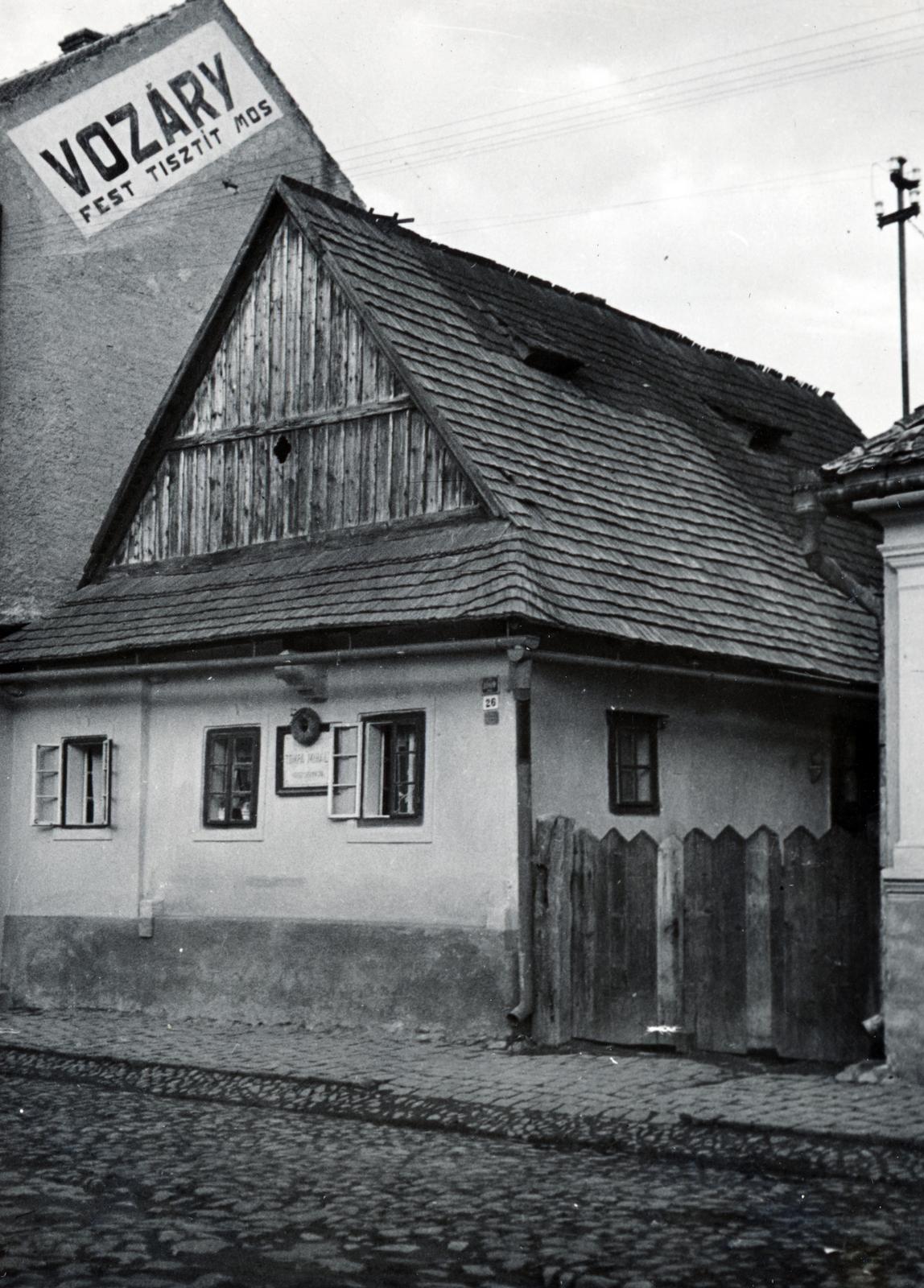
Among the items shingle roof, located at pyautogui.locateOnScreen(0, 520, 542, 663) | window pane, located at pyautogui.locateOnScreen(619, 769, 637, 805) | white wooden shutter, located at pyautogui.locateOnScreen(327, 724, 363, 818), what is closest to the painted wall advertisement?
shingle roof, located at pyautogui.locateOnScreen(0, 520, 542, 663)

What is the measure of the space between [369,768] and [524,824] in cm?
172

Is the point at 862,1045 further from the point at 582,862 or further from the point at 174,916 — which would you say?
the point at 174,916

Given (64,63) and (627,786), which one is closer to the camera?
(627,786)

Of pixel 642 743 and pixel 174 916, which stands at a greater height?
pixel 642 743

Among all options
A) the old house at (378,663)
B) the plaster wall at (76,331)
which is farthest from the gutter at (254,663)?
the plaster wall at (76,331)

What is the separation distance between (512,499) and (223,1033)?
486 centimetres

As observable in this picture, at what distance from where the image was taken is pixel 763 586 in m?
16.7

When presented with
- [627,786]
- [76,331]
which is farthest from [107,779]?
[76,331]

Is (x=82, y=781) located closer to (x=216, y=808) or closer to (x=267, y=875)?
(x=216, y=808)

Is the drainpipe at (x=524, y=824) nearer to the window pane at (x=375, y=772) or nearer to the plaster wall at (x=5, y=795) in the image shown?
the window pane at (x=375, y=772)

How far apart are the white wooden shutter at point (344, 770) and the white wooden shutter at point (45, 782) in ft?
11.5

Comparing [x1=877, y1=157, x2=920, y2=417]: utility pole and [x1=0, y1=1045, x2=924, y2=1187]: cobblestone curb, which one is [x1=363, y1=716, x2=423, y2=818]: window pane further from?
[x1=877, y1=157, x2=920, y2=417]: utility pole

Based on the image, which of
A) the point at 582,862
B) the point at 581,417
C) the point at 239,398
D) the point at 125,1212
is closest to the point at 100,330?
the point at 239,398

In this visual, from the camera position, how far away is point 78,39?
2256cm
